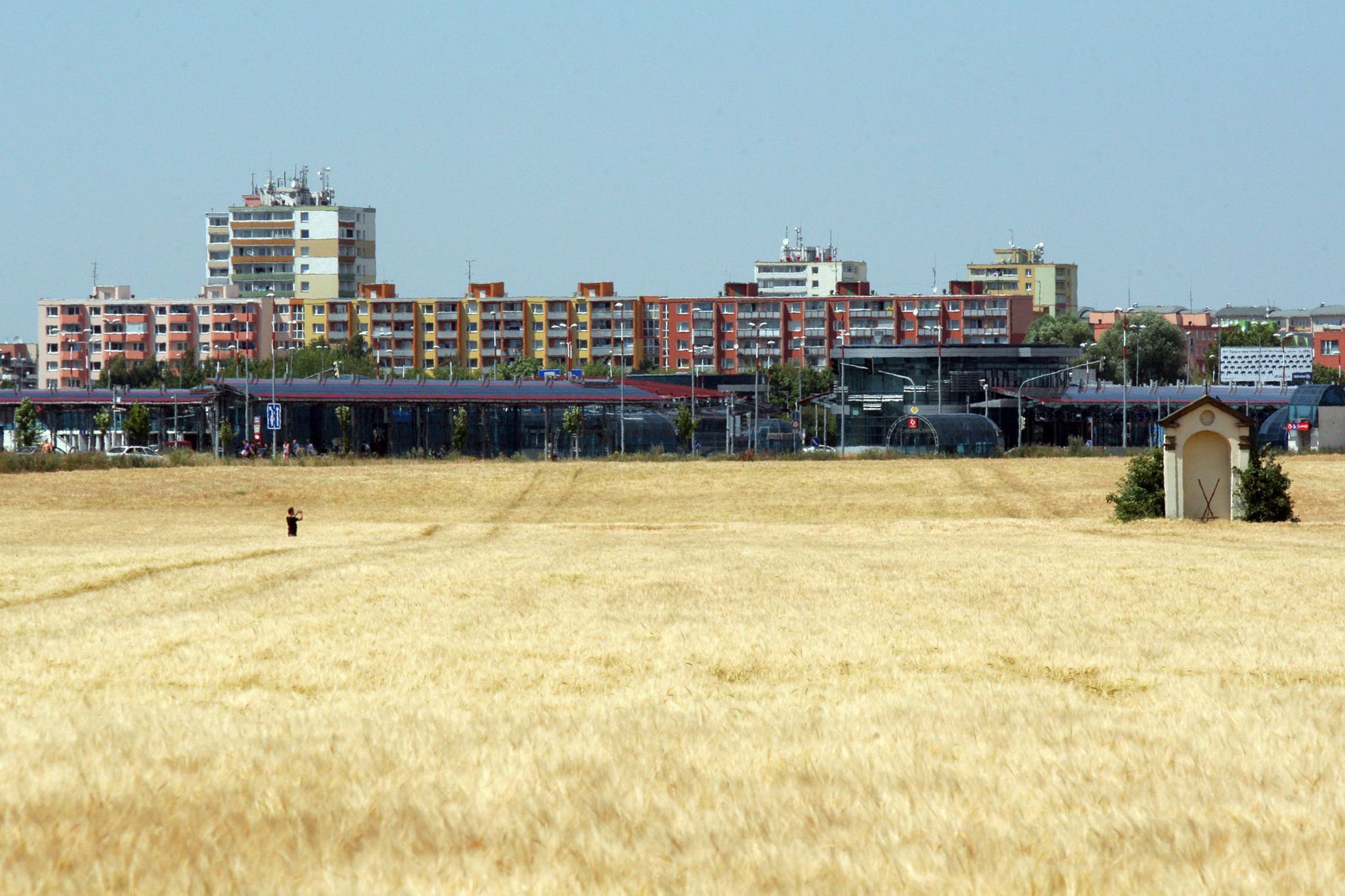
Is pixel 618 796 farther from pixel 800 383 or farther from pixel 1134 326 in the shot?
pixel 1134 326

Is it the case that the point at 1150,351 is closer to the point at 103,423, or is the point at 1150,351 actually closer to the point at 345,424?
the point at 345,424

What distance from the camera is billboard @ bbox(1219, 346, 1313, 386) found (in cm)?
17938

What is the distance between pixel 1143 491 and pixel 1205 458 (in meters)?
2.39

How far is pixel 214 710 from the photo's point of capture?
1367 cm

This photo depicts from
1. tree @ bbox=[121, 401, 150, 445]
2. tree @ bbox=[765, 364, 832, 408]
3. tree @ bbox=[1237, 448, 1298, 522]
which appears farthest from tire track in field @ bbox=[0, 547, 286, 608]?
tree @ bbox=[765, 364, 832, 408]

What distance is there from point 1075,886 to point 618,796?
3128 mm

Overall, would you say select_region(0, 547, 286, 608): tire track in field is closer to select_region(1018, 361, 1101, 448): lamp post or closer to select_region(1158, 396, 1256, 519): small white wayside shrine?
select_region(1158, 396, 1256, 519): small white wayside shrine

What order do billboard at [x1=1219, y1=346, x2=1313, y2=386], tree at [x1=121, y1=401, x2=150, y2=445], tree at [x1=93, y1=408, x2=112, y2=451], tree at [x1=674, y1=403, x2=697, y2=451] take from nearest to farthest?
tree at [x1=674, y1=403, x2=697, y2=451], tree at [x1=121, y1=401, x2=150, y2=445], tree at [x1=93, y1=408, x2=112, y2=451], billboard at [x1=1219, y1=346, x2=1313, y2=386]

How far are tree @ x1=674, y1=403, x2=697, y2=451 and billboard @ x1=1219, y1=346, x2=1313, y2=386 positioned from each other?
83.6 m

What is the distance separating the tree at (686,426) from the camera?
379 feet

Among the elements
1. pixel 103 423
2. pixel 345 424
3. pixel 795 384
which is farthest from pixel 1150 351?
pixel 103 423

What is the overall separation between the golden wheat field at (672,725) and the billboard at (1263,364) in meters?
156

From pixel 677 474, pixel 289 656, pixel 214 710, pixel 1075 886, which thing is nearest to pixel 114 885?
pixel 1075 886

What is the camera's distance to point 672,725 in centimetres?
1288
